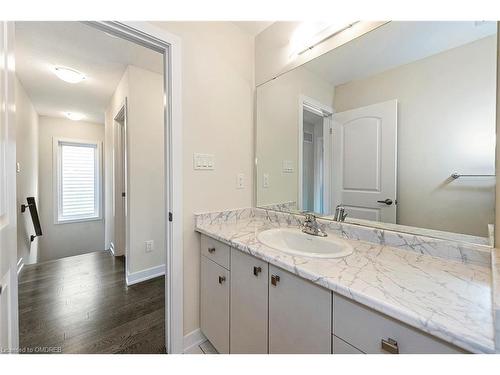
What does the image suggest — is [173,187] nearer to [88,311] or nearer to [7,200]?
[7,200]

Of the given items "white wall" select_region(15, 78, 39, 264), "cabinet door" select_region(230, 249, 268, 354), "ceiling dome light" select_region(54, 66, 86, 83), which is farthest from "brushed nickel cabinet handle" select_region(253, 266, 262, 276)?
"white wall" select_region(15, 78, 39, 264)

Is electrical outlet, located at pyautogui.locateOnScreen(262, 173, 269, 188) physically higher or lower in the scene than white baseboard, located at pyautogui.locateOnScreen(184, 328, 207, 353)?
higher

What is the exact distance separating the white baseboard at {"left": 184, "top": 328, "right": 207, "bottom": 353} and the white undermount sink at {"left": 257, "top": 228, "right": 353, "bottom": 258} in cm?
84

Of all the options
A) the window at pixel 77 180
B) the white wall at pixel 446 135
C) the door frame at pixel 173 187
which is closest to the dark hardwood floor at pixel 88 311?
the door frame at pixel 173 187

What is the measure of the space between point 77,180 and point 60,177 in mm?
277

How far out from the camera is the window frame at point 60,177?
4.20m

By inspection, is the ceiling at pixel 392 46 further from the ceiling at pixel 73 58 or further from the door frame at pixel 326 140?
the ceiling at pixel 73 58

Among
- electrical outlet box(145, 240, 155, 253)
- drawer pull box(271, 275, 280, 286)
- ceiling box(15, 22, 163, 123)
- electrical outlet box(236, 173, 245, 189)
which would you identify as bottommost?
electrical outlet box(145, 240, 155, 253)

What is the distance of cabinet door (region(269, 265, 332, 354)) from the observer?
29.6 inches

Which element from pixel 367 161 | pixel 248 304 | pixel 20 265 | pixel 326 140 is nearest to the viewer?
pixel 248 304

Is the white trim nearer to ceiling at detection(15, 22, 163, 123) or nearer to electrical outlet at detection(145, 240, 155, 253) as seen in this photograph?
ceiling at detection(15, 22, 163, 123)

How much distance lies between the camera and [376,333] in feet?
2.03

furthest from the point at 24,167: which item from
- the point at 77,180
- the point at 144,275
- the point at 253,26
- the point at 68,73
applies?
the point at 253,26
